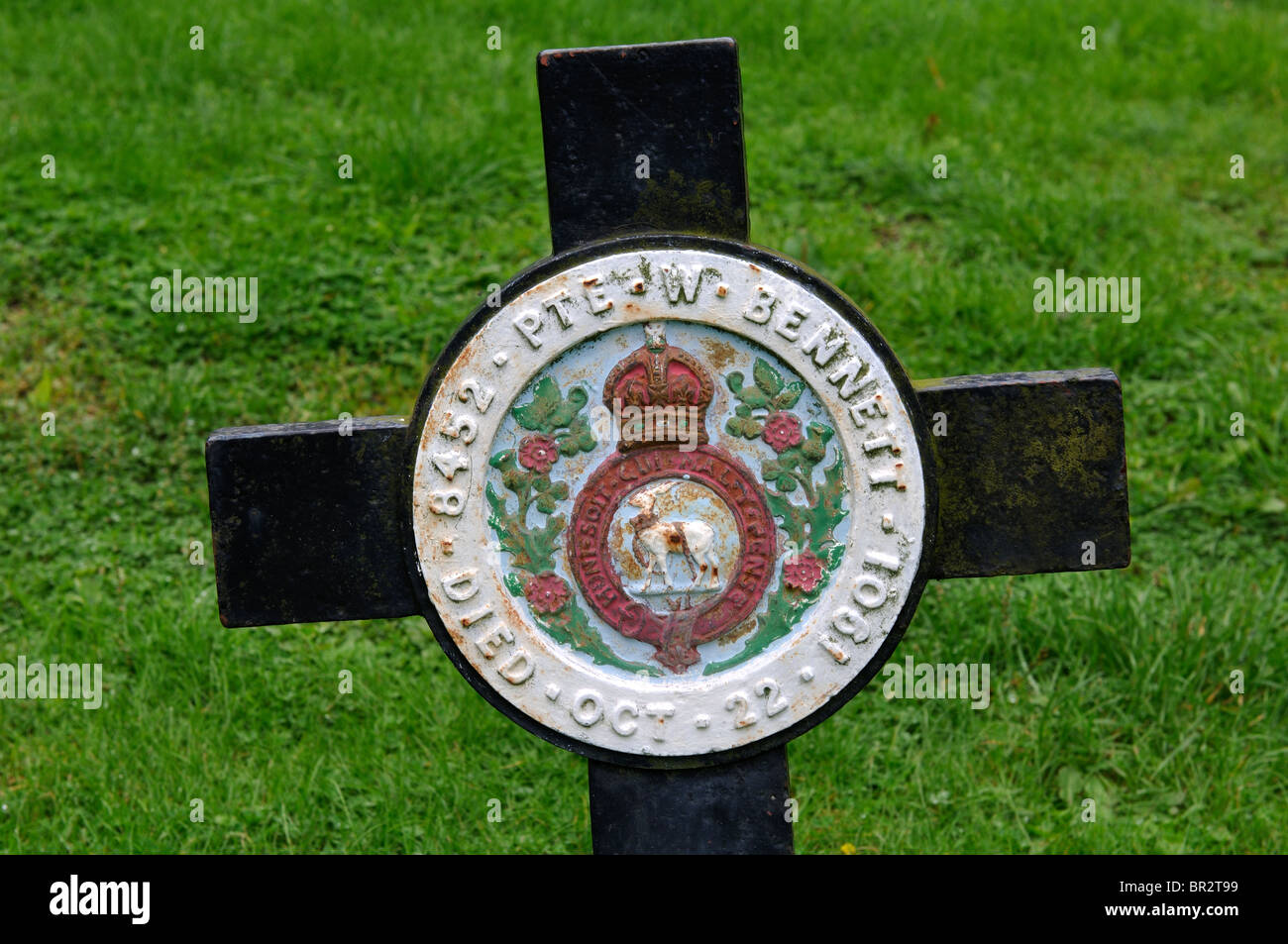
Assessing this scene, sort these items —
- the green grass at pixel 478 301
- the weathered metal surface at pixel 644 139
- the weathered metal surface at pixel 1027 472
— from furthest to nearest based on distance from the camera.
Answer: the green grass at pixel 478 301
the weathered metal surface at pixel 1027 472
the weathered metal surface at pixel 644 139

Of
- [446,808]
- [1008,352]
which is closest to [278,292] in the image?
[446,808]

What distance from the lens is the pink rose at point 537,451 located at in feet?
8.55

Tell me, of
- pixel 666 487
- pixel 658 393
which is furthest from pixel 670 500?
pixel 658 393

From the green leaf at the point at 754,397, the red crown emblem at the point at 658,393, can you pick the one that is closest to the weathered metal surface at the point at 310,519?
Answer: the red crown emblem at the point at 658,393

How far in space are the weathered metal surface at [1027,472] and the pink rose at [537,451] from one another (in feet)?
2.27

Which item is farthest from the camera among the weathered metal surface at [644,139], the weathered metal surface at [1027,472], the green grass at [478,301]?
the green grass at [478,301]

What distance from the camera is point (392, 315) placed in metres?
4.92

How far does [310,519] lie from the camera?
271 cm

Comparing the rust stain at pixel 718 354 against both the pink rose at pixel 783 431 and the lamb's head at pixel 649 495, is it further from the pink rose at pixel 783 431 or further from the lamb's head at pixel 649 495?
the lamb's head at pixel 649 495

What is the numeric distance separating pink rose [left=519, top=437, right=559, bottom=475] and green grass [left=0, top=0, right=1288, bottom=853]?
128cm

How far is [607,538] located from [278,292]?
2667 millimetres

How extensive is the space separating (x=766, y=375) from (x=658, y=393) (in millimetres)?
197

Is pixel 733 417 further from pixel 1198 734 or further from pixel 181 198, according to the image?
pixel 181 198

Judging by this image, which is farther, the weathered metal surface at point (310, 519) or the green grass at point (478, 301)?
the green grass at point (478, 301)
